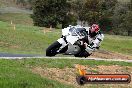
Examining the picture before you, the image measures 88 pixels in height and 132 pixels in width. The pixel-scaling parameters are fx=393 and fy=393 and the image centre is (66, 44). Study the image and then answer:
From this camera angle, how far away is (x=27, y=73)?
21.1 meters

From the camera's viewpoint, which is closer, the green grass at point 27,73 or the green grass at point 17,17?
the green grass at point 27,73

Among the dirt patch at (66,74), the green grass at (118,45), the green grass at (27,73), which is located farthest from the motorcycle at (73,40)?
Result: the green grass at (118,45)

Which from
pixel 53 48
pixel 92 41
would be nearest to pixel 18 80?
pixel 53 48

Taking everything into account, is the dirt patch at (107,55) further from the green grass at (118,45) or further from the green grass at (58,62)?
the green grass at (58,62)

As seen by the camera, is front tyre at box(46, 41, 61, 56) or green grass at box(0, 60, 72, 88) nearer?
front tyre at box(46, 41, 61, 56)

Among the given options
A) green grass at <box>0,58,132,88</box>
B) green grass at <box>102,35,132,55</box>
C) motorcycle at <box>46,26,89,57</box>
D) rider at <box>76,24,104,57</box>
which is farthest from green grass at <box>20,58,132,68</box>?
green grass at <box>102,35,132,55</box>

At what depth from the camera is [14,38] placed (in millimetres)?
52281

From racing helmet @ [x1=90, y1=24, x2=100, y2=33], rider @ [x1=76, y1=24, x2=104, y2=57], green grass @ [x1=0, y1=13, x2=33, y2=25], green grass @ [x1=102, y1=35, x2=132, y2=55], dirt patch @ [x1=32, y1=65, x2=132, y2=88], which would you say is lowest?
green grass @ [x1=0, y1=13, x2=33, y2=25]

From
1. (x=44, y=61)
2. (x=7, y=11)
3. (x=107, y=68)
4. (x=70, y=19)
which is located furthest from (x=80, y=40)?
(x=7, y=11)

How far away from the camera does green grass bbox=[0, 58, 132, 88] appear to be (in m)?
18.3

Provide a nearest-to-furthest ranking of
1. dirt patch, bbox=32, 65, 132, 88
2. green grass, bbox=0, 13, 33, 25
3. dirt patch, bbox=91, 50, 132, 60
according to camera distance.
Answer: dirt patch, bbox=32, 65, 132, 88
dirt patch, bbox=91, 50, 132, 60
green grass, bbox=0, 13, 33, 25

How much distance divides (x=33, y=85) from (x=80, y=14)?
95.3 metres

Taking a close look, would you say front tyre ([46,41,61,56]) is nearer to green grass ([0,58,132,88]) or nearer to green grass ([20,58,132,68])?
green grass ([0,58,132,88])

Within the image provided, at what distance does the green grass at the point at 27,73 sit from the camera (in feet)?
59.9
